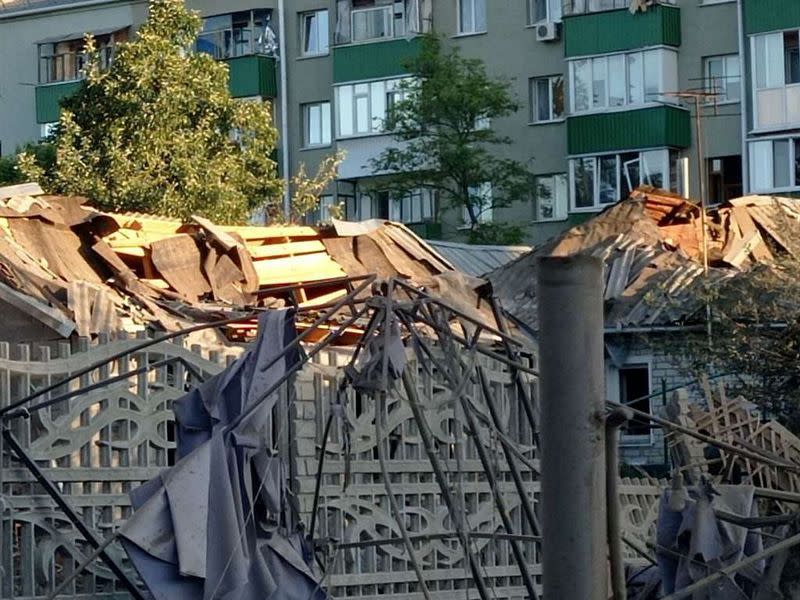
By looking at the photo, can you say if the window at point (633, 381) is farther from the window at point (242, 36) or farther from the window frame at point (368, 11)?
the window at point (242, 36)

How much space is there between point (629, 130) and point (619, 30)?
7.48 ft

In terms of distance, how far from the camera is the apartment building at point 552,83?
3875cm

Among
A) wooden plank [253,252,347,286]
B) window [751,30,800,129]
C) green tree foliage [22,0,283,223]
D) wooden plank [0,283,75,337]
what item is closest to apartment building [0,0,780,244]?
window [751,30,800,129]

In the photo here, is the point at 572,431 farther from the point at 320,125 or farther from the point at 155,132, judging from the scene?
the point at 320,125

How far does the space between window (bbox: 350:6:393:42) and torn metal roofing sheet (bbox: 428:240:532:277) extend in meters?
12.8

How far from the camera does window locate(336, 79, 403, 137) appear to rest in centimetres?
4363

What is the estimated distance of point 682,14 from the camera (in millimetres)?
39938

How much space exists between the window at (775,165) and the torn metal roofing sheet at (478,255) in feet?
25.7

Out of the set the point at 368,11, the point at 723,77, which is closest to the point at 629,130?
the point at 723,77

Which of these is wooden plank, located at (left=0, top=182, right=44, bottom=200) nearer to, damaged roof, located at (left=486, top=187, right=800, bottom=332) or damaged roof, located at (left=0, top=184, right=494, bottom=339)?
damaged roof, located at (left=0, top=184, right=494, bottom=339)

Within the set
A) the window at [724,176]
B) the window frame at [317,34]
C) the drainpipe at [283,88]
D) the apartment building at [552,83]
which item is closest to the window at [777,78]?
the apartment building at [552,83]

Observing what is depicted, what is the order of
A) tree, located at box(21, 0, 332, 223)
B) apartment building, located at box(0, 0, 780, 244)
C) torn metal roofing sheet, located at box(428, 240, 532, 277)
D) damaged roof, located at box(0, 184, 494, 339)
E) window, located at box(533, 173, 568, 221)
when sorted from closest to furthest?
damaged roof, located at box(0, 184, 494, 339)
tree, located at box(21, 0, 332, 223)
torn metal roofing sheet, located at box(428, 240, 532, 277)
apartment building, located at box(0, 0, 780, 244)
window, located at box(533, 173, 568, 221)

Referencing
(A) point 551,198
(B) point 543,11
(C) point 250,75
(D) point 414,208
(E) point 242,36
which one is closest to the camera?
(A) point 551,198

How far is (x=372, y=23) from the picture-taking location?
4472 cm
